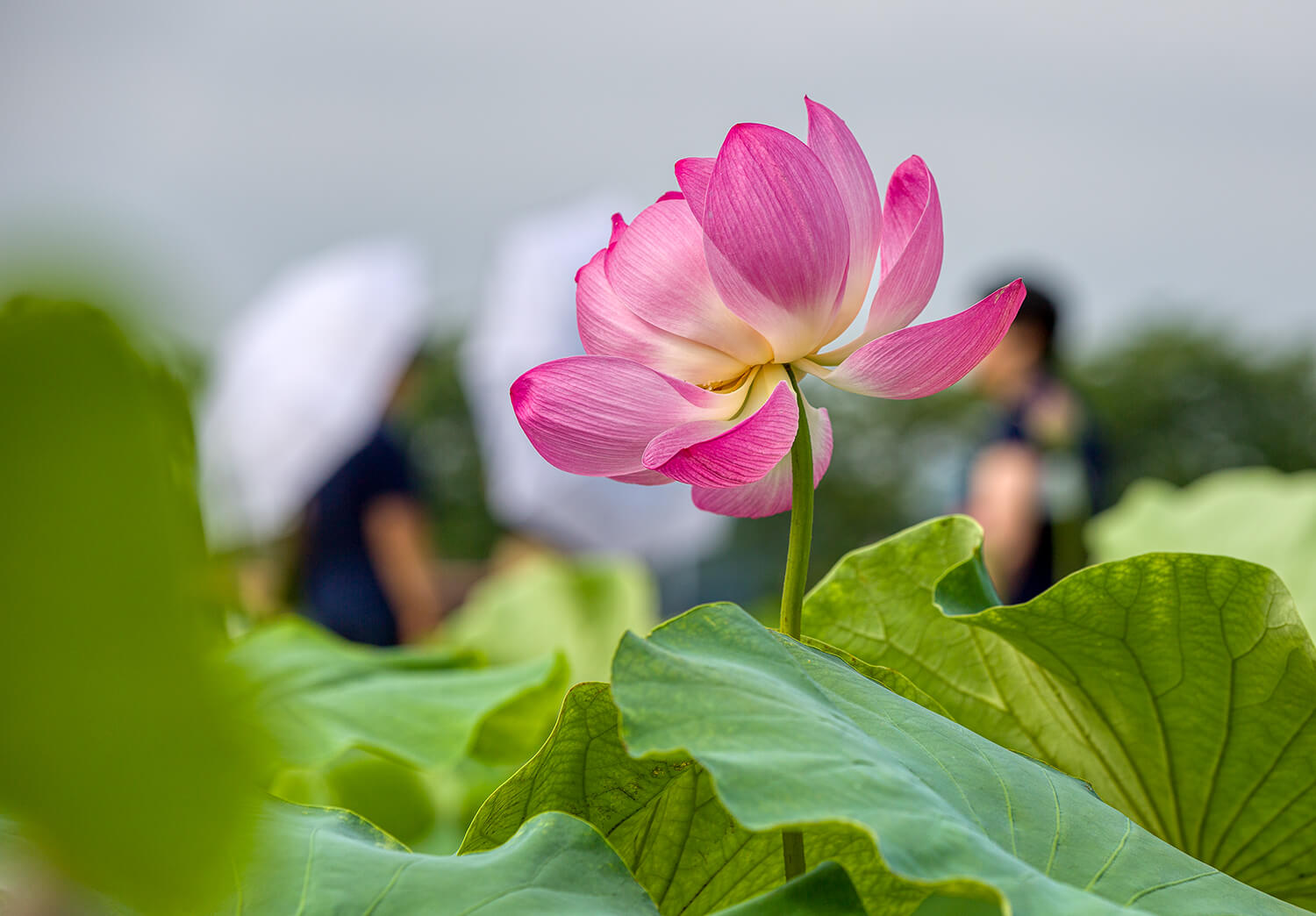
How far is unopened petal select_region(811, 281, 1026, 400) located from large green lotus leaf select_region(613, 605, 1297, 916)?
8 cm

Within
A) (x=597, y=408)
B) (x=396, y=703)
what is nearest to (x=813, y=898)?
(x=597, y=408)

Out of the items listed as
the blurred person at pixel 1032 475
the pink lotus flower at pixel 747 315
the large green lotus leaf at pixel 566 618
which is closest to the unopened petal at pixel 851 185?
the pink lotus flower at pixel 747 315

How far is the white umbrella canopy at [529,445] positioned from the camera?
102 inches

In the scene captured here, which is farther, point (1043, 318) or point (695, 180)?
point (1043, 318)

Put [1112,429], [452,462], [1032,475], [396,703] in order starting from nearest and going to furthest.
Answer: [396,703], [1032,475], [1112,429], [452,462]

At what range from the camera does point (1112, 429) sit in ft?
55.3

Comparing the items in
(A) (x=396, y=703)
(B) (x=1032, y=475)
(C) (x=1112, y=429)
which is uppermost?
(A) (x=396, y=703)

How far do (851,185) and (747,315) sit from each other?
0.05m

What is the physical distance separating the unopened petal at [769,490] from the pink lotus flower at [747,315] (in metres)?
0.03

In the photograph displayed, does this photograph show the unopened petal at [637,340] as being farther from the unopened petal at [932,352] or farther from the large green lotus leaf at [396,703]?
the large green lotus leaf at [396,703]

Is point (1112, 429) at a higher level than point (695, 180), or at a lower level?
lower

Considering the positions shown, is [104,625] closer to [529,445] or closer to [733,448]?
[733,448]

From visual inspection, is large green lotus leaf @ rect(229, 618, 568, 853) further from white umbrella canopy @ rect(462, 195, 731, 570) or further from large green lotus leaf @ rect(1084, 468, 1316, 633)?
white umbrella canopy @ rect(462, 195, 731, 570)

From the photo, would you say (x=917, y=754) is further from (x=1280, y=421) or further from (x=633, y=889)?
(x=1280, y=421)
